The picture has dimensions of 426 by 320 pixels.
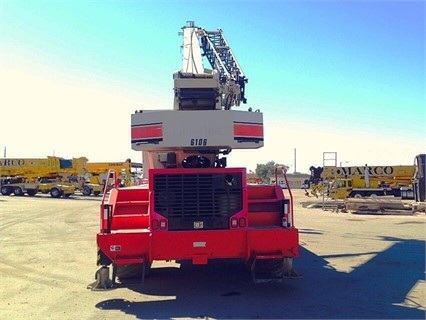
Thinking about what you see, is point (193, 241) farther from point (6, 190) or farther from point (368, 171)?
point (6, 190)

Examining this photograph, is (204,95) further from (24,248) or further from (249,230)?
(24,248)

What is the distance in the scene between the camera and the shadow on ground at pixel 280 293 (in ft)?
18.5

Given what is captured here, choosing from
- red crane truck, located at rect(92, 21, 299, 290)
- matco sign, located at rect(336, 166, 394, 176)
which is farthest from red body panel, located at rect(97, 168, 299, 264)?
matco sign, located at rect(336, 166, 394, 176)

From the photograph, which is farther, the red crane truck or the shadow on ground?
the red crane truck

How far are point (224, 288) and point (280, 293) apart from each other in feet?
3.06

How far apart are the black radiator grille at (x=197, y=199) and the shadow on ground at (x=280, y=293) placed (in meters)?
1.12

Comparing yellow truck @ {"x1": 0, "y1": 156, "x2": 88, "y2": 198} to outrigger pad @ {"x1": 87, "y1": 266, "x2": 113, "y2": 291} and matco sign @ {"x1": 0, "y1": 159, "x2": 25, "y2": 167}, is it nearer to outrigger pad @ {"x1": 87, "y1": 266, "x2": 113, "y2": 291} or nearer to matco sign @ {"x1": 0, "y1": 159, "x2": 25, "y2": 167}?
matco sign @ {"x1": 0, "y1": 159, "x2": 25, "y2": 167}

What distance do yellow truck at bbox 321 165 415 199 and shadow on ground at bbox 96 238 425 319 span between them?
22642 mm

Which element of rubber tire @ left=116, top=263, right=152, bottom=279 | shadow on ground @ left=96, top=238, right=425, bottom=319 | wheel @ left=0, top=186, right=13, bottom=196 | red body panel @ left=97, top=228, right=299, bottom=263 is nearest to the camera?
shadow on ground @ left=96, top=238, right=425, bottom=319

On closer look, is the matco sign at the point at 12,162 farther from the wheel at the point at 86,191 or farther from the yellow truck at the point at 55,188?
the wheel at the point at 86,191

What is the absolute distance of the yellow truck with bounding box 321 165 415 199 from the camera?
31.0 metres

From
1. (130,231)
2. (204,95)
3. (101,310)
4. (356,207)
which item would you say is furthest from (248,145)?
(356,207)

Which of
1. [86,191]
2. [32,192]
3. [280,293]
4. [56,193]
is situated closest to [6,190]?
[32,192]

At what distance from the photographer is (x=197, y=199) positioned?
21.5 ft
